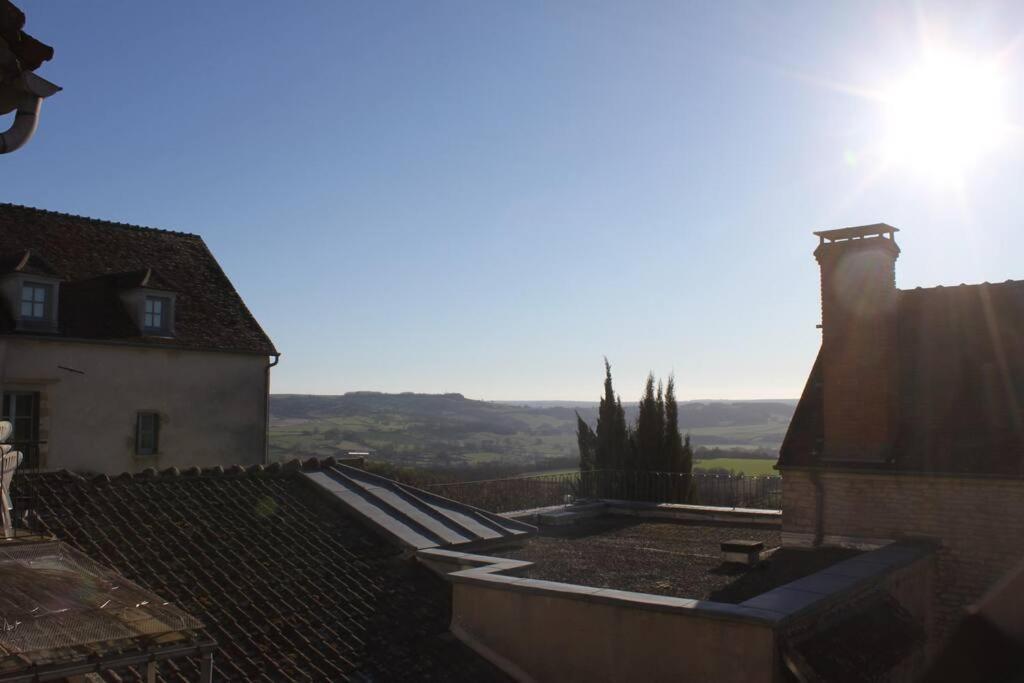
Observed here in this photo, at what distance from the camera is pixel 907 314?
43.1 ft

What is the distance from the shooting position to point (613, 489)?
732 inches

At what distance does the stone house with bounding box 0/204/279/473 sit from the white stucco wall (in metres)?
0.02

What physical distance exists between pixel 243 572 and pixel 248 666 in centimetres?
144

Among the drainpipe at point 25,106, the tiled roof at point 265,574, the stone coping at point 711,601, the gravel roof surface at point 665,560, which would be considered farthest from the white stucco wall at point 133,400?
the drainpipe at point 25,106

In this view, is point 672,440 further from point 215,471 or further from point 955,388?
point 215,471

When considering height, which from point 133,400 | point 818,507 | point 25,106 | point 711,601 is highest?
point 25,106

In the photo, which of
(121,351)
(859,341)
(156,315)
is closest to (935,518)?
(859,341)

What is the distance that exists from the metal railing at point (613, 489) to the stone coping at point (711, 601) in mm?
6296

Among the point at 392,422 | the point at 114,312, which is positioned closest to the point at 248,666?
the point at 114,312

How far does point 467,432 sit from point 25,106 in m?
67.1

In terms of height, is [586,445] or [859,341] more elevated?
[859,341]

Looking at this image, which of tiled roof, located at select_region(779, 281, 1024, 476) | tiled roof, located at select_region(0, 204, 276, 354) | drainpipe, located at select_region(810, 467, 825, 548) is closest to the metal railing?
drainpipe, located at select_region(810, 467, 825, 548)

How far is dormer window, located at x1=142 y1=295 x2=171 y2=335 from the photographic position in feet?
61.9

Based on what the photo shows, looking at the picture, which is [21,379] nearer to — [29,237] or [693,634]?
[29,237]
